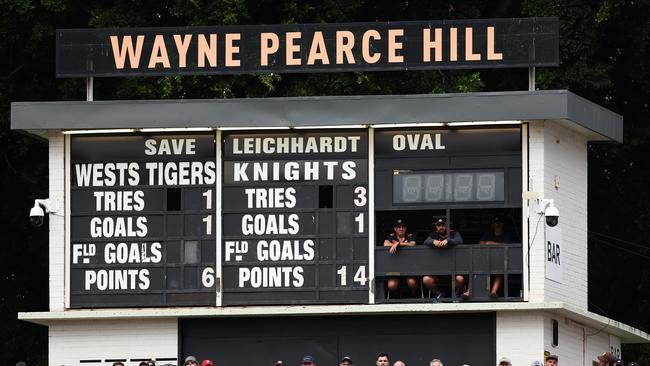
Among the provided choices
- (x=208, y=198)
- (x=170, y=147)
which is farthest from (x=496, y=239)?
(x=170, y=147)

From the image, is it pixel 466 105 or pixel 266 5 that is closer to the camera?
pixel 466 105

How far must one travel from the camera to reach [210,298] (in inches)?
1437

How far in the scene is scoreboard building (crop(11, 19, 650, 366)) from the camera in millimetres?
36031

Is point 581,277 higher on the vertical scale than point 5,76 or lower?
lower

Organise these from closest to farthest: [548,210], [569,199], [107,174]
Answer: [548,210]
[107,174]
[569,199]

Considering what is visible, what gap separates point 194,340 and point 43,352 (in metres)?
13.7

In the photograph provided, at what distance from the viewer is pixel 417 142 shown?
120 feet

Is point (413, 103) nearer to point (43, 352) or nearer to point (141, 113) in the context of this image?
point (141, 113)

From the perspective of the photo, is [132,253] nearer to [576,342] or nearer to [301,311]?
[301,311]

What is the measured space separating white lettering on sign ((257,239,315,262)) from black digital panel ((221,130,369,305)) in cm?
2

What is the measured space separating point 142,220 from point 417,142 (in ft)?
16.1

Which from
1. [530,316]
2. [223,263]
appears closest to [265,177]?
[223,263]

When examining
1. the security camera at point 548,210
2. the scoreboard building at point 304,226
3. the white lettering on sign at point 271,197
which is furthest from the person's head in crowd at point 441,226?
the white lettering on sign at point 271,197

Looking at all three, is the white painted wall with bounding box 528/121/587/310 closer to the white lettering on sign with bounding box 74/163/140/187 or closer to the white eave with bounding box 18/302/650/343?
the white eave with bounding box 18/302/650/343
